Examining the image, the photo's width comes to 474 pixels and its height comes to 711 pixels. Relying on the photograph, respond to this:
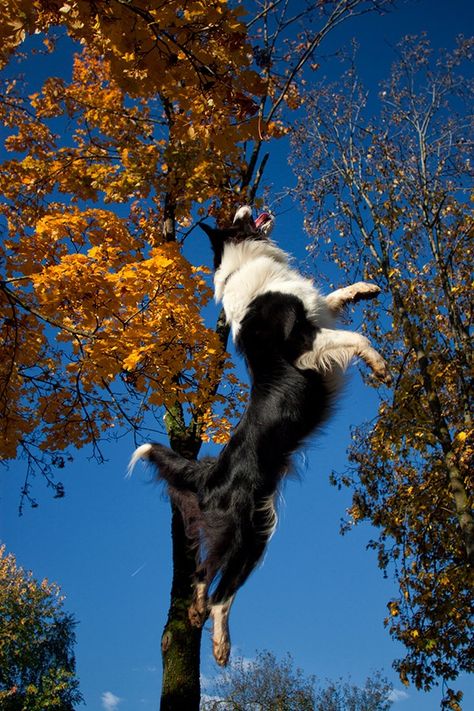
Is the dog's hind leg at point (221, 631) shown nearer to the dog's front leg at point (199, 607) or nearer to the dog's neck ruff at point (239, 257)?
the dog's front leg at point (199, 607)

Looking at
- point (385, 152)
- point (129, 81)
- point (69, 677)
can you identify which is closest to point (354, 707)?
point (69, 677)

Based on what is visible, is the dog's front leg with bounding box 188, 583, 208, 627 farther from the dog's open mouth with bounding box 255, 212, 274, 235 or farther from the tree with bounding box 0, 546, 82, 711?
the tree with bounding box 0, 546, 82, 711

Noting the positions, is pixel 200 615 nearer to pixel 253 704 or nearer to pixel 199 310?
pixel 199 310

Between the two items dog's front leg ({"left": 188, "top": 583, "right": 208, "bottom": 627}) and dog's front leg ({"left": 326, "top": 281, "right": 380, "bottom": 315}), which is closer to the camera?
dog's front leg ({"left": 326, "top": 281, "right": 380, "bottom": 315})

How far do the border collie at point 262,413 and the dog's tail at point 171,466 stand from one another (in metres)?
0.11

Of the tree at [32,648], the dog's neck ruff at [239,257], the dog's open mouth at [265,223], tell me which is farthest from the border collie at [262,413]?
the tree at [32,648]

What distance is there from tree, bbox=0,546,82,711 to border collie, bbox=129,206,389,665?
23.1m

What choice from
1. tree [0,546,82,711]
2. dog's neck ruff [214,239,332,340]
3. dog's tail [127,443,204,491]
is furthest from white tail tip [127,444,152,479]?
tree [0,546,82,711]

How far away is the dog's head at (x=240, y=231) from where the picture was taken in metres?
5.58

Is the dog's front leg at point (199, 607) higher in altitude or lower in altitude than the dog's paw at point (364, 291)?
lower

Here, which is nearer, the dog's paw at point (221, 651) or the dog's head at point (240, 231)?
the dog's paw at point (221, 651)

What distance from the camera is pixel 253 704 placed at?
21.3m

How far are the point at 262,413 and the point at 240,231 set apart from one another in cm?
199

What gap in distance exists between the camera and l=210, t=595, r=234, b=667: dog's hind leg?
166 inches
